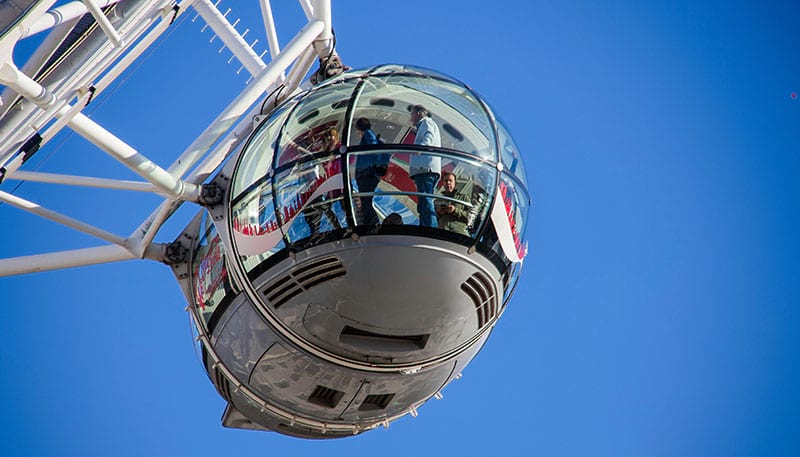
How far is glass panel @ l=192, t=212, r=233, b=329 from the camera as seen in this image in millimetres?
11750

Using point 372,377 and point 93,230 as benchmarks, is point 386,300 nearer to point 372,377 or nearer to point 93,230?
point 372,377

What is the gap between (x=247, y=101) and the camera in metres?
13.2

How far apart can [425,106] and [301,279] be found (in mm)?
2268

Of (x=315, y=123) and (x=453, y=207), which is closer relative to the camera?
(x=453, y=207)

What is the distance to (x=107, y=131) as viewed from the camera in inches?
470

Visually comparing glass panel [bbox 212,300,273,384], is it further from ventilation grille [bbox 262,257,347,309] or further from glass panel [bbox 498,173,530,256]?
glass panel [bbox 498,173,530,256]

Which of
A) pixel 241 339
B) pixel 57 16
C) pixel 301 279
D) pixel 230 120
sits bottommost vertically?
pixel 301 279

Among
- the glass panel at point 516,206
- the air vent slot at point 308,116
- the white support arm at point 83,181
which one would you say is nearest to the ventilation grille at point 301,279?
the air vent slot at point 308,116

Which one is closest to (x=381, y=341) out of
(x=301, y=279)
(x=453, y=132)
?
(x=301, y=279)

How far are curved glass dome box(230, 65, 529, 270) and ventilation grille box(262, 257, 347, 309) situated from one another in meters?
0.26

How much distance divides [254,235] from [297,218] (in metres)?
0.76

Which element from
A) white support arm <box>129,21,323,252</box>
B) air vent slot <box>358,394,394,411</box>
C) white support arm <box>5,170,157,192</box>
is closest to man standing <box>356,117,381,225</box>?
air vent slot <box>358,394,394,411</box>

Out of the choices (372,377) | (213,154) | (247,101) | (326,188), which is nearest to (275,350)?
(372,377)

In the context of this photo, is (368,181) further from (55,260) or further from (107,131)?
(55,260)
